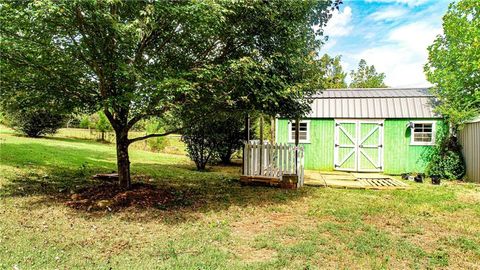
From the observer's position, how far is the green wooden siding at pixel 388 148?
11531mm

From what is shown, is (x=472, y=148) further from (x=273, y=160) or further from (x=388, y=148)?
(x=273, y=160)

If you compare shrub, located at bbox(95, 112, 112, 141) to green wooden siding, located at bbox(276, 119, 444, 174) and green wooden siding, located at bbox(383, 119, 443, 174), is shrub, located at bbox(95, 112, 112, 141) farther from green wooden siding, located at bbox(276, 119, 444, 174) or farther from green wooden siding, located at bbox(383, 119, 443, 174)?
green wooden siding, located at bbox(383, 119, 443, 174)

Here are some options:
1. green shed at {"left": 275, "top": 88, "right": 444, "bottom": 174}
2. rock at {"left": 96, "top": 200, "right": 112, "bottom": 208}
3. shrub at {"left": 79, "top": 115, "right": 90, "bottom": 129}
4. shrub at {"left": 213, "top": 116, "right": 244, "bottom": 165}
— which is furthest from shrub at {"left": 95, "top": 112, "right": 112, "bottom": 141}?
rock at {"left": 96, "top": 200, "right": 112, "bottom": 208}

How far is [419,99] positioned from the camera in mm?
11977

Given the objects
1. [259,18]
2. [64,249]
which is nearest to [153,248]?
[64,249]

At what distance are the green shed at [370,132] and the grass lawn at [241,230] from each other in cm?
430

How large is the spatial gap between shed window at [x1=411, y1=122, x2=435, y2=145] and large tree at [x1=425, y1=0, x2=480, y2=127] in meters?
0.70

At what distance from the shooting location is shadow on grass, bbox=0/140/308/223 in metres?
5.30

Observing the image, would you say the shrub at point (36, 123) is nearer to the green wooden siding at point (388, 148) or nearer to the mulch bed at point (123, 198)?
the mulch bed at point (123, 198)

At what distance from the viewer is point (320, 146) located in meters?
12.4

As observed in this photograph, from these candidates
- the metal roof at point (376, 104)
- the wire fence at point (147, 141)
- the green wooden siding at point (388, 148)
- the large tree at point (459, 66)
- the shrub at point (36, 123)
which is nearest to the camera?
the large tree at point (459, 66)

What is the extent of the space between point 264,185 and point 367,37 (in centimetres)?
495

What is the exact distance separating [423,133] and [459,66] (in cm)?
333

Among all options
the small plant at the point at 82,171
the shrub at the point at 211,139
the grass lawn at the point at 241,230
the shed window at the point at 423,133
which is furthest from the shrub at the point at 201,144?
the shed window at the point at 423,133
